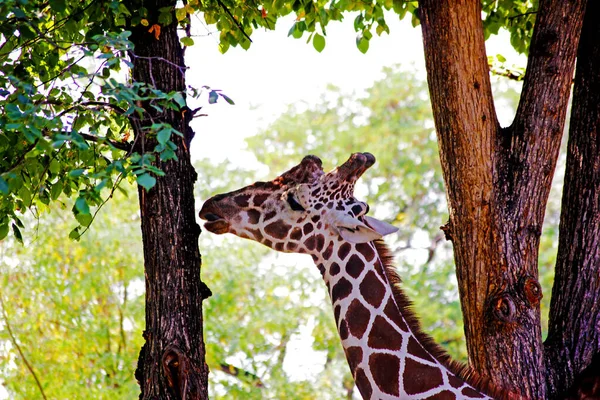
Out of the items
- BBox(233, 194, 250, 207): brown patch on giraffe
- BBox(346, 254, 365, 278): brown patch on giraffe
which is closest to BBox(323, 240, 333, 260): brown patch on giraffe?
BBox(346, 254, 365, 278): brown patch on giraffe

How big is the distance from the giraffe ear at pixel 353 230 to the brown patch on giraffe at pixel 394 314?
14.3 inches

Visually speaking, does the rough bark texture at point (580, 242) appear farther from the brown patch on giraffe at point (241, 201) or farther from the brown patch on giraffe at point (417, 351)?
the brown patch on giraffe at point (241, 201)

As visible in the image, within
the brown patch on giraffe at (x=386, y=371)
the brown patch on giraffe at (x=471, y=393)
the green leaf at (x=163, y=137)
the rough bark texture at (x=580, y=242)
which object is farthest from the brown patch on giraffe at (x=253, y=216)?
the rough bark texture at (x=580, y=242)

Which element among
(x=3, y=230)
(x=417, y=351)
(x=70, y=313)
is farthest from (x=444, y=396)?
(x=70, y=313)

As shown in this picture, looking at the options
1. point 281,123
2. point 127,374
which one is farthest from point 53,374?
point 281,123

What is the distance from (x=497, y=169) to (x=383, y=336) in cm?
126

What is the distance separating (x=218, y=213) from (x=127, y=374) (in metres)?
5.91

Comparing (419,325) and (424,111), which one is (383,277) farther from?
(424,111)

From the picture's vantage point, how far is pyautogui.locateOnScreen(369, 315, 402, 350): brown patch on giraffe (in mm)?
4728

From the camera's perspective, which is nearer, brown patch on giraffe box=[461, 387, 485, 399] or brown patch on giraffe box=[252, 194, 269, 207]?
brown patch on giraffe box=[461, 387, 485, 399]

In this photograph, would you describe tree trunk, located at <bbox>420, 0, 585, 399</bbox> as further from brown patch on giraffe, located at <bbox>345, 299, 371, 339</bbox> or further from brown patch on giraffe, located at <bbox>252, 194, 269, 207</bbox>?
brown patch on giraffe, located at <bbox>252, 194, 269, 207</bbox>

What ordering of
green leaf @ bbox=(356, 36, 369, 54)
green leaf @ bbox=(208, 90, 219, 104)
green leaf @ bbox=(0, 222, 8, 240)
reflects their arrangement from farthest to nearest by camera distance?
green leaf @ bbox=(356, 36, 369, 54)
green leaf @ bbox=(0, 222, 8, 240)
green leaf @ bbox=(208, 90, 219, 104)

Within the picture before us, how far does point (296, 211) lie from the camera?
5.04 m

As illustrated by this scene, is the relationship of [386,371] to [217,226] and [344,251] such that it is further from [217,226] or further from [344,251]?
[217,226]
